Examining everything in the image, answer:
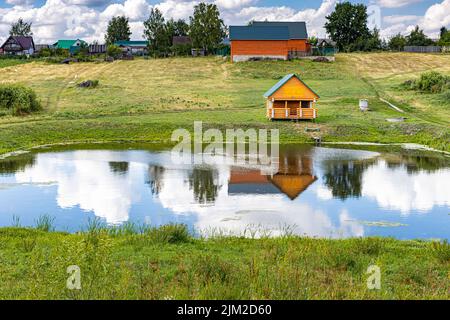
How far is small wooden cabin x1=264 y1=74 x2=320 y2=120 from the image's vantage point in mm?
41688

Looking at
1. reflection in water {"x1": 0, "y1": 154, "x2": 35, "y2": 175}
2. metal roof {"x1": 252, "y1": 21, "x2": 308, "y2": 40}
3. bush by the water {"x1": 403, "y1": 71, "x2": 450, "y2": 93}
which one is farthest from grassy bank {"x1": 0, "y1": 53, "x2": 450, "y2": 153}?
metal roof {"x1": 252, "y1": 21, "x2": 308, "y2": 40}

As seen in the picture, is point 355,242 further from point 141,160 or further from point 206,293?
point 141,160

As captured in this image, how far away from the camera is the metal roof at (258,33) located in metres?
81.4

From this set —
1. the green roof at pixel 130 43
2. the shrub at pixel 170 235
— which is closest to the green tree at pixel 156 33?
the green roof at pixel 130 43

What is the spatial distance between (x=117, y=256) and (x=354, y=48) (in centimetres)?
9936

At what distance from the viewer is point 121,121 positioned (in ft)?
139

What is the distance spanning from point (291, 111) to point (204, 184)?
64.9ft

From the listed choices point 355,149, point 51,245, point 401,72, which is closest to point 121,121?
point 355,149

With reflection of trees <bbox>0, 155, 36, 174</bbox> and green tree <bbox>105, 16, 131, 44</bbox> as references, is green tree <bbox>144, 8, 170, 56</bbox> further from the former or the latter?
reflection of trees <bbox>0, 155, 36, 174</bbox>

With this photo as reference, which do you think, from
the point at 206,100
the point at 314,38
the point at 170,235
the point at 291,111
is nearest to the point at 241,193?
the point at 170,235

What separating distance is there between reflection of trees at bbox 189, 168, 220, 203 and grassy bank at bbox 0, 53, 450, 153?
12081mm
